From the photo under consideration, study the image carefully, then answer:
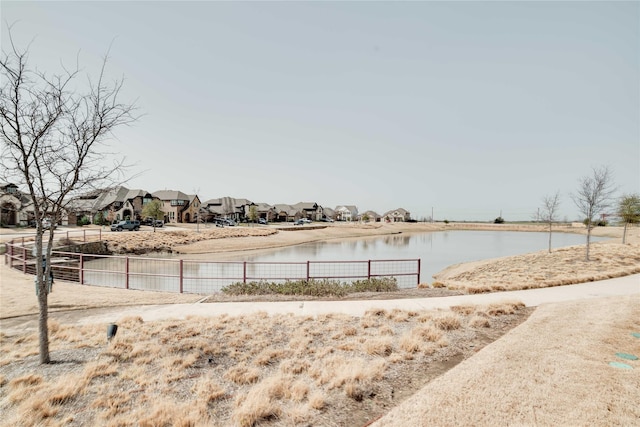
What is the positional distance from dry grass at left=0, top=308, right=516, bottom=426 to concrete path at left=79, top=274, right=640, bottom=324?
967 millimetres

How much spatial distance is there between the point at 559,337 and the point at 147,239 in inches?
1579

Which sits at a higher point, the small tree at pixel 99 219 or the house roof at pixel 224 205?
the house roof at pixel 224 205

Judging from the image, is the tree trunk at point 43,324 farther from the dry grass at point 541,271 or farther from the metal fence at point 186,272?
the dry grass at point 541,271

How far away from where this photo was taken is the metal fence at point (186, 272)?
56.3ft

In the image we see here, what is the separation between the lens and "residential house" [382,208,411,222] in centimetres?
13012

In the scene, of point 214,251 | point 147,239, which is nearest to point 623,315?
point 214,251

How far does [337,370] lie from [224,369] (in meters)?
2.34

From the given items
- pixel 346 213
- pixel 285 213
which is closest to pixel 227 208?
pixel 285 213

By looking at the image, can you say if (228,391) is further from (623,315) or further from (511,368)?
(623,315)

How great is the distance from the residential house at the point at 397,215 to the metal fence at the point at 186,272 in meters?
103

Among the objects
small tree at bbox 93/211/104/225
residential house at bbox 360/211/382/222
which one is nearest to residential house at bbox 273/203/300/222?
residential house at bbox 360/211/382/222

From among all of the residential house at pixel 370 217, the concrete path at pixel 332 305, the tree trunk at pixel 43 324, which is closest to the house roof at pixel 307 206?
the residential house at pixel 370 217

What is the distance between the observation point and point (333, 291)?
13172 mm

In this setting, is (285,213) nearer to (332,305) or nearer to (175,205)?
(175,205)
